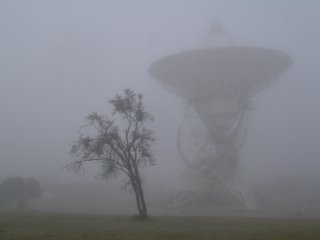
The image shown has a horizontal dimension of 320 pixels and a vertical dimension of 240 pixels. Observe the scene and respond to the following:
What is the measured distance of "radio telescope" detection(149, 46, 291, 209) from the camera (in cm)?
7931

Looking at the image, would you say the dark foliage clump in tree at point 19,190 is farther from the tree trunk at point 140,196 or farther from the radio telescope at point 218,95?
the tree trunk at point 140,196

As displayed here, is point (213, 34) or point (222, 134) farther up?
point (213, 34)

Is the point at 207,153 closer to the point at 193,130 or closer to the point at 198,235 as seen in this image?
the point at 193,130

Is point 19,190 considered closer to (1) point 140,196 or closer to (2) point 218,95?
(2) point 218,95

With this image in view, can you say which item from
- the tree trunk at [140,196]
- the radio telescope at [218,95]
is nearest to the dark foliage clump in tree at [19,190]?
the radio telescope at [218,95]

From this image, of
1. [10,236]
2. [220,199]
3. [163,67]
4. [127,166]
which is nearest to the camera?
[10,236]

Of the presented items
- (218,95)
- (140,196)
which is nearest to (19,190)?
(218,95)

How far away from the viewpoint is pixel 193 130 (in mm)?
86688

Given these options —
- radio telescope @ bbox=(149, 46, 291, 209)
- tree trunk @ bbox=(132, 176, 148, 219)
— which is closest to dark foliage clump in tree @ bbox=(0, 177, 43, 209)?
radio telescope @ bbox=(149, 46, 291, 209)


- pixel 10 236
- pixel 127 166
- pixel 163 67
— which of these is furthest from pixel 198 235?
pixel 163 67

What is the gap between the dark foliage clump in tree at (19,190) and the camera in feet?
335

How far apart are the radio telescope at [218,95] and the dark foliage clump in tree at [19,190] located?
31594 millimetres

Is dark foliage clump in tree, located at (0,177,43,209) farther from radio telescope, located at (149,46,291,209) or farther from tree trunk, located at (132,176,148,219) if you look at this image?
tree trunk, located at (132,176,148,219)

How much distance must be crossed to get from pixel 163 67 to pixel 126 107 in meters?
37.0
